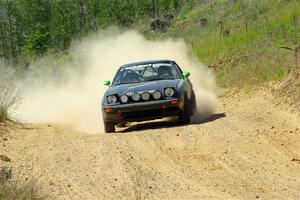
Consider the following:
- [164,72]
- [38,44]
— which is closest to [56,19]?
[38,44]

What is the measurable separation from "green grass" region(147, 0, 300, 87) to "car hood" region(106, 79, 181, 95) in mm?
4388

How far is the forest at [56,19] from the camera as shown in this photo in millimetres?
79494

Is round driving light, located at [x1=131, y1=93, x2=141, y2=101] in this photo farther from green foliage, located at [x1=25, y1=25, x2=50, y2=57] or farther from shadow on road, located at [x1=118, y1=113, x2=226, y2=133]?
green foliage, located at [x1=25, y1=25, x2=50, y2=57]

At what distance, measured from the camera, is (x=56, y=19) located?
92.9 meters

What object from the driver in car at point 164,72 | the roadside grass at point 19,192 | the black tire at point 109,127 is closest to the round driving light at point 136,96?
the black tire at point 109,127

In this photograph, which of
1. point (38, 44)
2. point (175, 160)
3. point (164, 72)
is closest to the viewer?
point (175, 160)

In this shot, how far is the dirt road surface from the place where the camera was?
723 cm

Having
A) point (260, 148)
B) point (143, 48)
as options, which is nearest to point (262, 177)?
point (260, 148)

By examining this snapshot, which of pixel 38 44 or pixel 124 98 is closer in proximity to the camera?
pixel 124 98

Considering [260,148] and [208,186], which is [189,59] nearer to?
[260,148]

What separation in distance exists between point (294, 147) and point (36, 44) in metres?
77.8

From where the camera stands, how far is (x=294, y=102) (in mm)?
13148

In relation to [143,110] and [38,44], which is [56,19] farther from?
[143,110]

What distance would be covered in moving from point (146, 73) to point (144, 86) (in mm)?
1112
